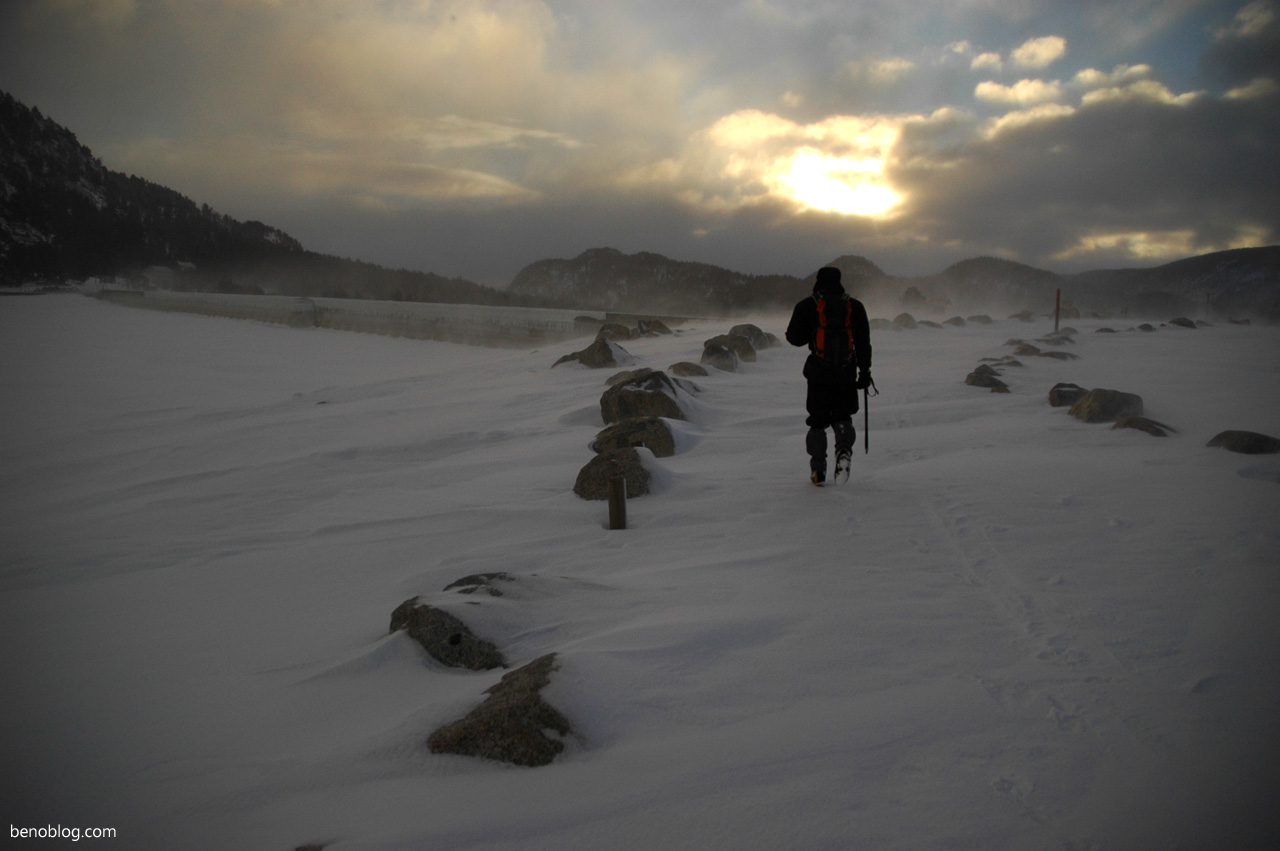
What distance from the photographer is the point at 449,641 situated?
2.85 metres

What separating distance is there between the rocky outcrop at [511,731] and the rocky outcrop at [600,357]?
12.1 m

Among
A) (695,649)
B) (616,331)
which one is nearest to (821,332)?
(695,649)

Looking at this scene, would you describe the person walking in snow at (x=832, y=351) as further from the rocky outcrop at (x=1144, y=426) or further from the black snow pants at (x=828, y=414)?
the rocky outcrop at (x=1144, y=426)

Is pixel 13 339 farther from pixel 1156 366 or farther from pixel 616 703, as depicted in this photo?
pixel 1156 366

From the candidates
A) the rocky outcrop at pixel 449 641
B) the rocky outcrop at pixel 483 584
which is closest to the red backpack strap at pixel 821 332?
the rocky outcrop at pixel 483 584

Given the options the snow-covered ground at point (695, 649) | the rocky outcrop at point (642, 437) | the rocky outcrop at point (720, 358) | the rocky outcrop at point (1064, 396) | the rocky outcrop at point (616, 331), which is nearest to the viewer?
the snow-covered ground at point (695, 649)

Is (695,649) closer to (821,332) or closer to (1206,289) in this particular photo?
(821,332)

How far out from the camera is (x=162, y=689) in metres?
2.92

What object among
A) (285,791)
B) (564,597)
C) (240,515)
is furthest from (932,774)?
→ (240,515)

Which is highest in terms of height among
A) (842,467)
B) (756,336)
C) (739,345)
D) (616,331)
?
(616,331)

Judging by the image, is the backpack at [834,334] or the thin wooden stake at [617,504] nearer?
the thin wooden stake at [617,504]

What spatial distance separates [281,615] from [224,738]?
1.34 m
